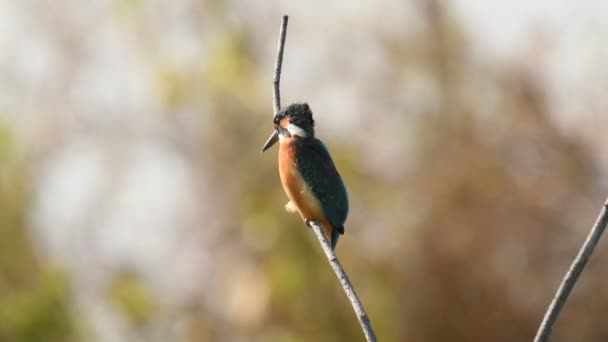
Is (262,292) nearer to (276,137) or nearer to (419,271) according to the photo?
(419,271)

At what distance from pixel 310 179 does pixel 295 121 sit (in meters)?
0.25

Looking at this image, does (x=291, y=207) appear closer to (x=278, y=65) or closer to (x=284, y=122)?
(x=284, y=122)

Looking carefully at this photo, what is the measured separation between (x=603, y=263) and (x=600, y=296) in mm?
287

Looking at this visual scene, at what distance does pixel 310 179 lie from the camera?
9.32 ft

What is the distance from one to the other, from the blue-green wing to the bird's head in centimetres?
4

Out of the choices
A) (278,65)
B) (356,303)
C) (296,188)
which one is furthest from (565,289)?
(296,188)

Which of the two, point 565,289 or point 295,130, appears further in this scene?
point 295,130

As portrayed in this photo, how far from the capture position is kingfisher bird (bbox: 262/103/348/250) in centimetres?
275

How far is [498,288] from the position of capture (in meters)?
8.70

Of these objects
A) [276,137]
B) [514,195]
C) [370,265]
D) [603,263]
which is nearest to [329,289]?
[370,265]

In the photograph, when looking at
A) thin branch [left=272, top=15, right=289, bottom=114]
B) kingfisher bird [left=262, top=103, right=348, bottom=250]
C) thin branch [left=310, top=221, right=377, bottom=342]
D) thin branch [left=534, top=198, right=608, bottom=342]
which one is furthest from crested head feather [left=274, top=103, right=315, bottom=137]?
thin branch [left=534, top=198, right=608, bottom=342]

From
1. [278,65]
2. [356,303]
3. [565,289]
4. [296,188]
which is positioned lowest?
[565,289]

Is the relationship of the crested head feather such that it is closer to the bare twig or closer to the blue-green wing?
the blue-green wing

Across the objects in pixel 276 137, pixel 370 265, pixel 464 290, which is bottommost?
pixel 276 137
